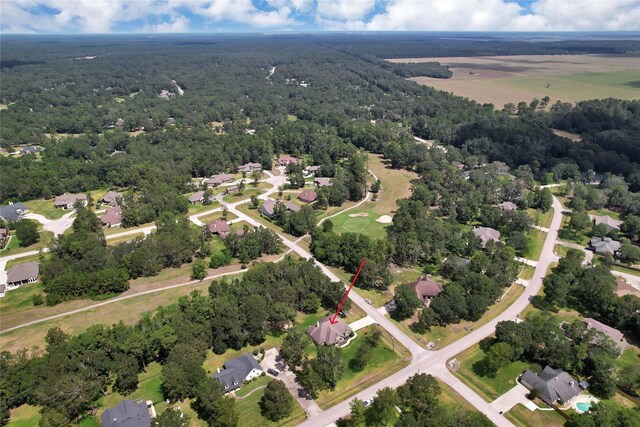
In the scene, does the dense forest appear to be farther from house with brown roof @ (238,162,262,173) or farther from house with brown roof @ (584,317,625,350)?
house with brown roof @ (584,317,625,350)

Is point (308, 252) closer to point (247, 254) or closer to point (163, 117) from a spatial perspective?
point (247, 254)

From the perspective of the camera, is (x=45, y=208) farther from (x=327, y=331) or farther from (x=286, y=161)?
(x=327, y=331)

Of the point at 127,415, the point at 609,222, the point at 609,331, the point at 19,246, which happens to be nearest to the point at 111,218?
the point at 19,246

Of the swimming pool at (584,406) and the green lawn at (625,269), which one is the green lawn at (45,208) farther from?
the green lawn at (625,269)

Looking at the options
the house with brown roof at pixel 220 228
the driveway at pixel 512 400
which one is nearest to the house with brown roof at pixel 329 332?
the driveway at pixel 512 400

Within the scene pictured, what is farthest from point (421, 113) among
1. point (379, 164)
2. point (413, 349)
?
point (413, 349)

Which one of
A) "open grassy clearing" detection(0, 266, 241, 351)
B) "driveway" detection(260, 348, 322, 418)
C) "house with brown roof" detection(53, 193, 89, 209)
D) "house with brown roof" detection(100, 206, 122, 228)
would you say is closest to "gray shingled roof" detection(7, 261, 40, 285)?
"open grassy clearing" detection(0, 266, 241, 351)
